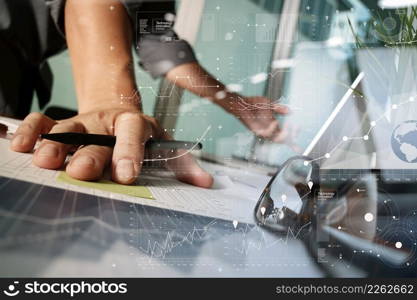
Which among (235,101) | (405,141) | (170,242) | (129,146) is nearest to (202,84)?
(235,101)

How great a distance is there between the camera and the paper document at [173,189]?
77cm

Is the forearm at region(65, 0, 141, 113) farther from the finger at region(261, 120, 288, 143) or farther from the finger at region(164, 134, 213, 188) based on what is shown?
the finger at region(261, 120, 288, 143)

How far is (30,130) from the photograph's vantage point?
80cm

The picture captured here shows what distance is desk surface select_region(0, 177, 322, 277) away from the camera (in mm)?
753

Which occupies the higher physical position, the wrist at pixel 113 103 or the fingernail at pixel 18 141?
the wrist at pixel 113 103

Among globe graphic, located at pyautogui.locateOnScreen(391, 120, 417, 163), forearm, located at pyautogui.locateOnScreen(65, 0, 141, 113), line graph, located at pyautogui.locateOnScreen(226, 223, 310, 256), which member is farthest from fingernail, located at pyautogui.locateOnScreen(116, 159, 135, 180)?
globe graphic, located at pyautogui.locateOnScreen(391, 120, 417, 163)

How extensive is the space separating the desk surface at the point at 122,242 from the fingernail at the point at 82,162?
0.17ft

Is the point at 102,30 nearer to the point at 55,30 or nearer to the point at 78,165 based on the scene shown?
the point at 55,30

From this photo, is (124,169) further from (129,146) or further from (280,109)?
(280,109)

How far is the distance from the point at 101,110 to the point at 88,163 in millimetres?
110

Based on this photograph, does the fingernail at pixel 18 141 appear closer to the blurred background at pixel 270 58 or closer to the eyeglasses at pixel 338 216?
the blurred background at pixel 270 58

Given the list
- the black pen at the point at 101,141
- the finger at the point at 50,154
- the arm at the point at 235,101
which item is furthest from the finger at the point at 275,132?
the finger at the point at 50,154

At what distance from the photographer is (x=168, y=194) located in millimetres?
804

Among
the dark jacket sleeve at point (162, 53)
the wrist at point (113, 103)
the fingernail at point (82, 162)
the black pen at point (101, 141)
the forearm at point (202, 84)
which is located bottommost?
the fingernail at point (82, 162)
